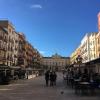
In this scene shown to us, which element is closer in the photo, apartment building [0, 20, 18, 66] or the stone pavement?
the stone pavement

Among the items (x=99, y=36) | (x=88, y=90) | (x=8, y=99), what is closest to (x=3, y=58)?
(x=99, y=36)

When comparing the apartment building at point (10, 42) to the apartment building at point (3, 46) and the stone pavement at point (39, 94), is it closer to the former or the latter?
the apartment building at point (3, 46)

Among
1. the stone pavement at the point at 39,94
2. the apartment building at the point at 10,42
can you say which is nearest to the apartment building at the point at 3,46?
the apartment building at the point at 10,42

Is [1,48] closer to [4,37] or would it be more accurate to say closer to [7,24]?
[4,37]

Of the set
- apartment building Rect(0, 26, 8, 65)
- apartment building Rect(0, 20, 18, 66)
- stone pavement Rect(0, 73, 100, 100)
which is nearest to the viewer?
stone pavement Rect(0, 73, 100, 100)

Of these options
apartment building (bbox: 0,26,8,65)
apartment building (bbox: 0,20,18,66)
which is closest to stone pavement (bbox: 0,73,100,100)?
apartment building (bbox: 0,26,8,65)

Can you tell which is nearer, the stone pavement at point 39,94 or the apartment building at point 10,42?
the stone pavement at point 39,94

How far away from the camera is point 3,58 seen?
79500 mm

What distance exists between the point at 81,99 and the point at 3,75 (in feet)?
81.0

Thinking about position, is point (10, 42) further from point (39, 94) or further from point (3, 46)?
point (39, 94)

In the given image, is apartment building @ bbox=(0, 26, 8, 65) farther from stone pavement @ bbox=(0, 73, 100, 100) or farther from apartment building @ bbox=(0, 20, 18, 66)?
stone pavement @ bbox=(0, 73, 100, 100)

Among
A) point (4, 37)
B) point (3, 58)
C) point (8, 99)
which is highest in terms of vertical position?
point (4, 37)

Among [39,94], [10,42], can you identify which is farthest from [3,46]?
[39,94]

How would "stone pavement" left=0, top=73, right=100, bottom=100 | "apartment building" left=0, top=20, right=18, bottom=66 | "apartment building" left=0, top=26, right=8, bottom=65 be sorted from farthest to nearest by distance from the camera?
"apartment building" left=0, top=20, right=18, bottom=66 < "apartment building" left=0, top=26, right=8, bottom=65 < "stone pavement" left=0, top=73, right=100, bottom=100
